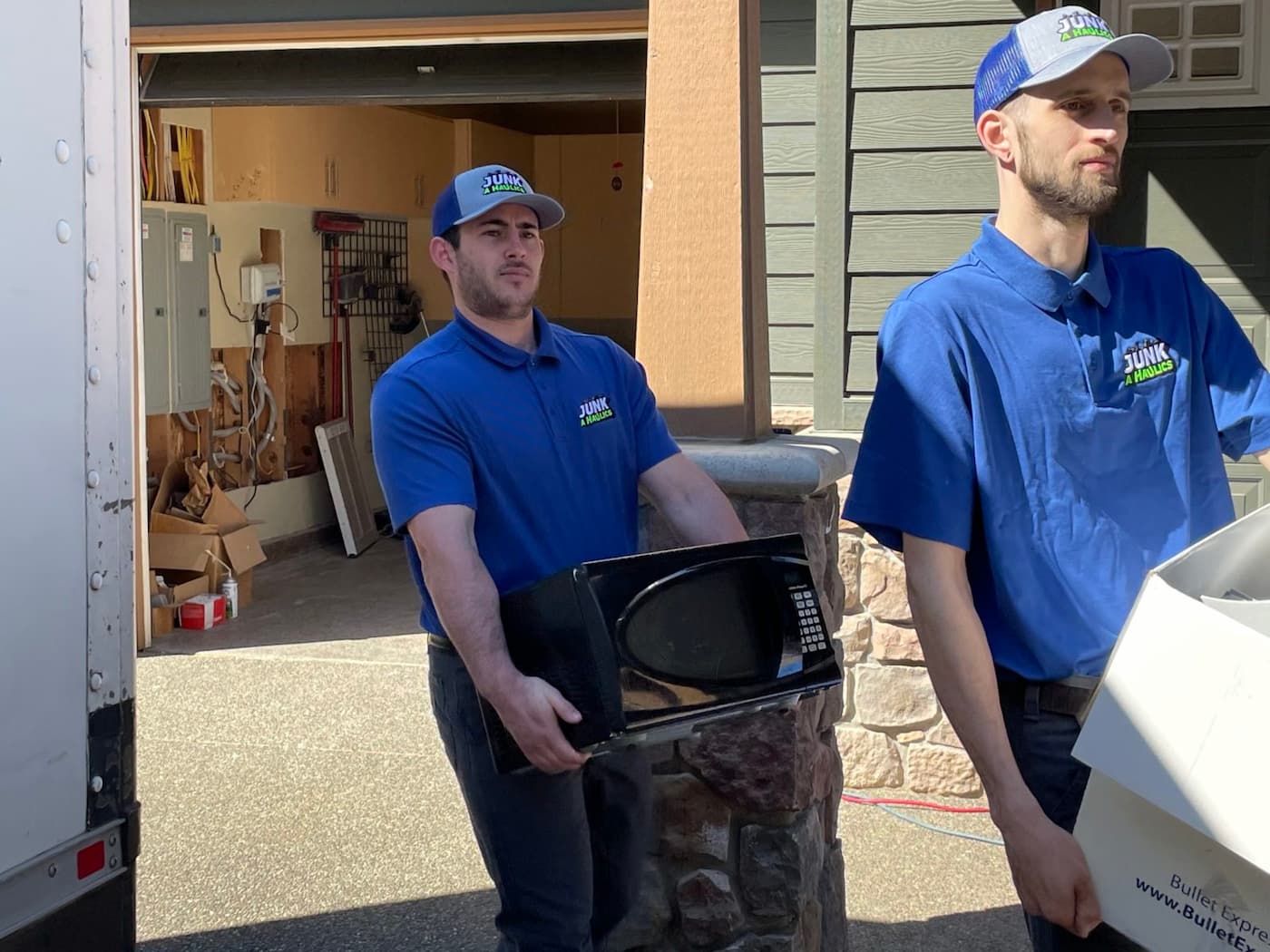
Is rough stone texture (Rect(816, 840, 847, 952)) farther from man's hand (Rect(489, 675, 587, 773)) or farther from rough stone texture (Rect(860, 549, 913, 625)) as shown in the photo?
rough stone texture (Rect(860, 549, 913, 625))

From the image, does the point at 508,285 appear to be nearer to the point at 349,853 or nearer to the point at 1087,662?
the point at 1087,662

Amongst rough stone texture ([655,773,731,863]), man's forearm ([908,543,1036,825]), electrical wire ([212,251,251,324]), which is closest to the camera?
man's forearm ([908,543,1036,825])

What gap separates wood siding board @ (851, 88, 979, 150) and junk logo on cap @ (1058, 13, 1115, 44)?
10.4 ft

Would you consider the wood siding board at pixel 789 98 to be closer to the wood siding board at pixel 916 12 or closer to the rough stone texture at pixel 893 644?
the wood siding board at pixel 916 12

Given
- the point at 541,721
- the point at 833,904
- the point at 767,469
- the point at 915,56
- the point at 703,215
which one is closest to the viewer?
the point at 541,721

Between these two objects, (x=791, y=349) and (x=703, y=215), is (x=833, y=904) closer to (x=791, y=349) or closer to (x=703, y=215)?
(x=703, y=215)

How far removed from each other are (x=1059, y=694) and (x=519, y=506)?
1085 mm

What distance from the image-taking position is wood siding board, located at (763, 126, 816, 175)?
5379mm

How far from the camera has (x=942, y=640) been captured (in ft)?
5.99

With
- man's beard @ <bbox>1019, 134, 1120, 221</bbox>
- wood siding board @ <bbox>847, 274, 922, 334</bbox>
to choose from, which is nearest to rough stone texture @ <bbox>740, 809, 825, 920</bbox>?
man's beard @ <bbox>1019, 134, 1120, 221</bbox>

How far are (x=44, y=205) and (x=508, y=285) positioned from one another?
945mm

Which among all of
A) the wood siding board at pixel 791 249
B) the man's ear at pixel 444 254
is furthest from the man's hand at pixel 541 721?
the wood siding board at pixel 791 249

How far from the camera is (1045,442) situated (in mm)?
1844

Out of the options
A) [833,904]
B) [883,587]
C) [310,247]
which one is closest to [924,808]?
[883,587]
